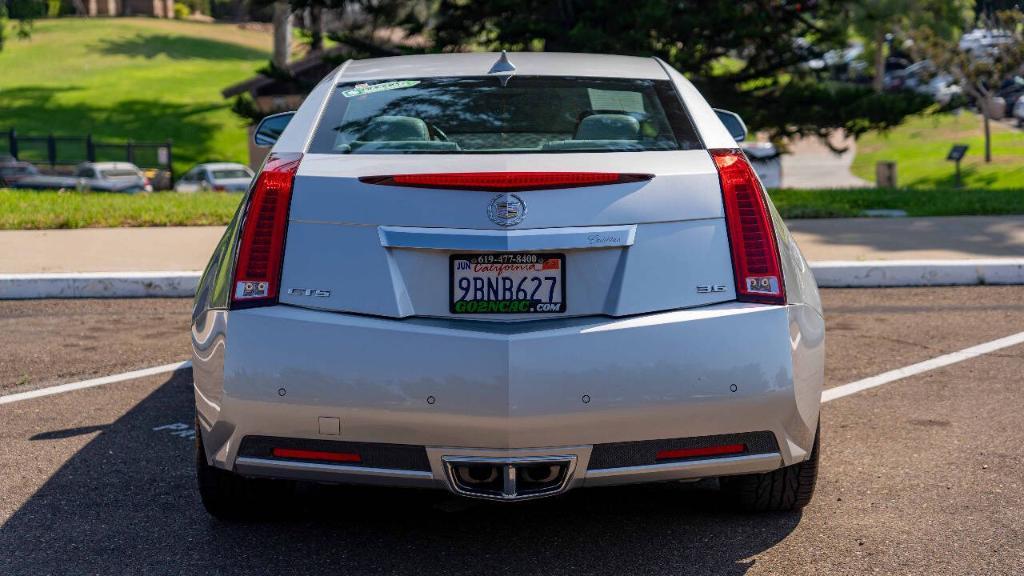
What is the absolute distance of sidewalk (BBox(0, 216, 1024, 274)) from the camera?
10336mm

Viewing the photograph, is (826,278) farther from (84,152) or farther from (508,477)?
(84,152)

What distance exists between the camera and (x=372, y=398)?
3.74 metres

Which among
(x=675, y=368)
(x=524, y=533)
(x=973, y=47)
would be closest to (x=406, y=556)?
(x=524, y=533)

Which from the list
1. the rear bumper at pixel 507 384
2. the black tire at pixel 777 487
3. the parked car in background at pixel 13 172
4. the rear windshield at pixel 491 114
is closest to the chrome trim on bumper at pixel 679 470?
the rear bumper at pixel 507 384

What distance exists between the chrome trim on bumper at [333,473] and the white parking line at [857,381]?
9.45ft

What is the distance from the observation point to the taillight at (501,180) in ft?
12.7

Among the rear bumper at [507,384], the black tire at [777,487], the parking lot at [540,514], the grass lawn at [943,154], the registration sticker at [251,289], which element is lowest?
the grass lawn at [943,154]

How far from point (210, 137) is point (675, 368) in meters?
54.4

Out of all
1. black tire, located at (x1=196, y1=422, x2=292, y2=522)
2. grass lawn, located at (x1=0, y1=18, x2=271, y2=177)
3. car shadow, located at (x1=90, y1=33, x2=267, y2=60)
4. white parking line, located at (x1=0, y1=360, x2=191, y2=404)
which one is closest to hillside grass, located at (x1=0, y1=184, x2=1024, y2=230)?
white parking line, located at (x1=0, y1=360, x2=191, y2=404)

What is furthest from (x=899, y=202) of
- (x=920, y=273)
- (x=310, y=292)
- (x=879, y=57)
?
(x=879, y=57)

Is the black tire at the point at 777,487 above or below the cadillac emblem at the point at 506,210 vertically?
below

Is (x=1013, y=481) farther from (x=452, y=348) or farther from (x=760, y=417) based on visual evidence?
(x=452, y=348)

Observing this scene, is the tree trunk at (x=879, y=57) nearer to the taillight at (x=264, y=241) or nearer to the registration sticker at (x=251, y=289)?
the taillight at (x=264, y=241)

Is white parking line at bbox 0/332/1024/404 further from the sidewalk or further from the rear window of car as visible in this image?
the rear window of car
